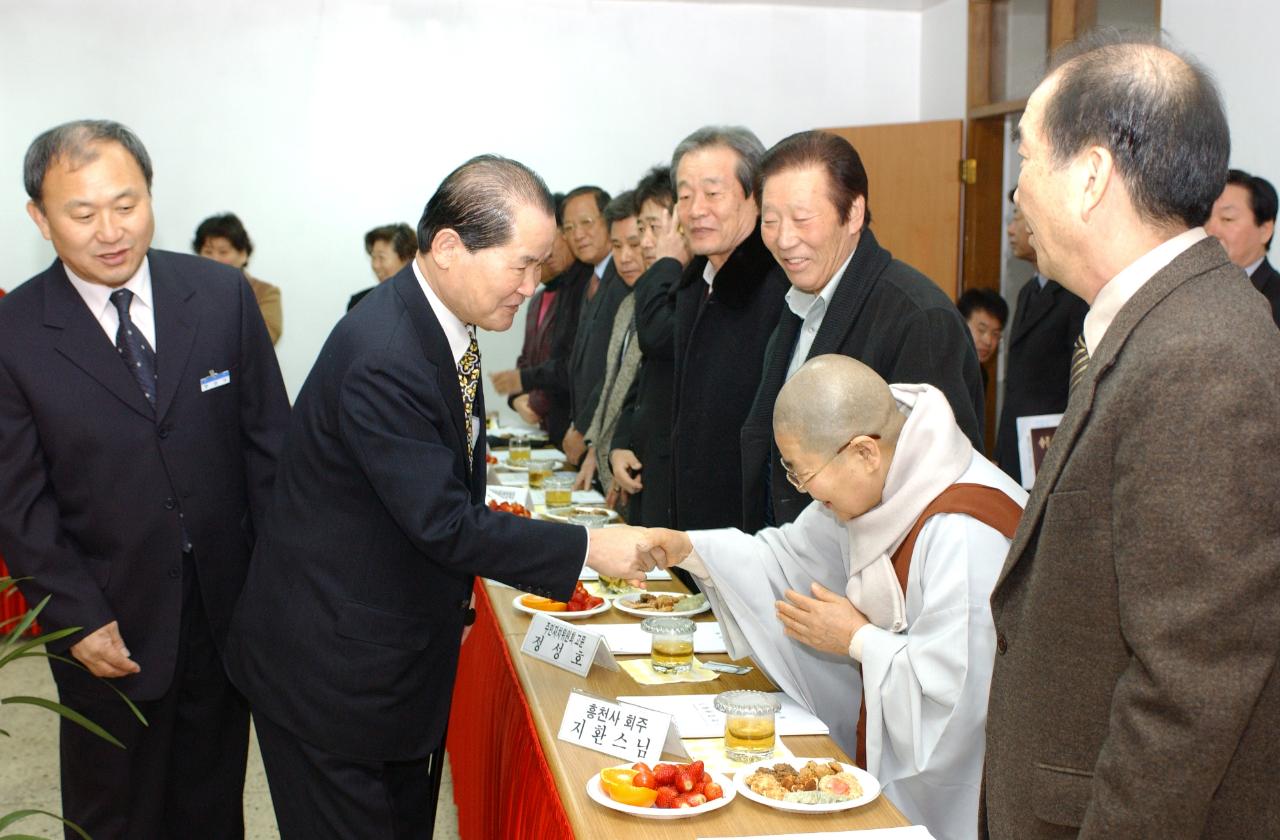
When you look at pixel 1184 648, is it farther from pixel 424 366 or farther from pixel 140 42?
pixel 140 42

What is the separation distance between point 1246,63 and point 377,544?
345 centimetres

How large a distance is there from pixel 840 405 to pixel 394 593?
0.70m

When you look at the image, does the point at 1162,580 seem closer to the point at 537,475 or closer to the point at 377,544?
the point at 377,544

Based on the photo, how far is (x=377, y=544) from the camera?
1.74 metres

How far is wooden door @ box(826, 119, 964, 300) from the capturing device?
19.3 ft

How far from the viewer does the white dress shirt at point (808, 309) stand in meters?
2.31

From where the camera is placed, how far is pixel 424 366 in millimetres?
1715

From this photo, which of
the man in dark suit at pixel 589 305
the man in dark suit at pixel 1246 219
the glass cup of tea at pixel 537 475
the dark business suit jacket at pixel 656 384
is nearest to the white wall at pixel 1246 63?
the man in dark suit at pixel 1246 219

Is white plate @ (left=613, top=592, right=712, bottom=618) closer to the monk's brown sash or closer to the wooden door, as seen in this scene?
the monk's brown sash

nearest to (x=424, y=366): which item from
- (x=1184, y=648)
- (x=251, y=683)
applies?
(x=251, y=683)

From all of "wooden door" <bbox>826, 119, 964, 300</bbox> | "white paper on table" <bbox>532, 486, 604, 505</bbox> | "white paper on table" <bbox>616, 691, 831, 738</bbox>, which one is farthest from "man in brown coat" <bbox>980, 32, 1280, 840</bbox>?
"wooden door" <bbox>826, 119, 964, 300</bbox>

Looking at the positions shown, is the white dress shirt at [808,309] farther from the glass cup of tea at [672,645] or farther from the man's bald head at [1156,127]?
the man's bald head at [1156,127]

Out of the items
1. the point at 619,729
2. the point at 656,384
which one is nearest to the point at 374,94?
the point at 656,384

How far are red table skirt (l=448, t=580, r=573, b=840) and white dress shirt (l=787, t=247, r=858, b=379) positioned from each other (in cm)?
82
